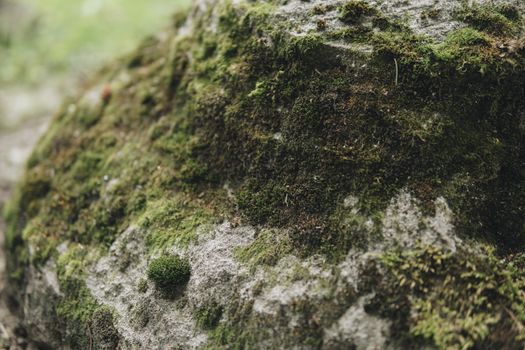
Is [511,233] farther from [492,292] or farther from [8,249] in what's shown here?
[8,249]

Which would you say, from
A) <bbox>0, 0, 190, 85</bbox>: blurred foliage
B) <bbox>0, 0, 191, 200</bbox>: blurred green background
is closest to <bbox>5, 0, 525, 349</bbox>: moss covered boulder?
<bbox>0, 0, 191, 200</bbox>: blurred green background

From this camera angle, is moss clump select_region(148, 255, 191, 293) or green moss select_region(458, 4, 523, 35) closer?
green moss select_region(458, 4, 523, 35)

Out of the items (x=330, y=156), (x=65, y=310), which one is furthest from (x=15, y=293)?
(x=330, y=156)

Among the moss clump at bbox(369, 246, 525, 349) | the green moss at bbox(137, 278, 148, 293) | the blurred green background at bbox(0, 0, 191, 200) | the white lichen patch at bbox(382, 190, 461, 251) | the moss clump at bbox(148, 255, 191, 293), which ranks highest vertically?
the blurred green background at bbox(0, 0, 191, 200)

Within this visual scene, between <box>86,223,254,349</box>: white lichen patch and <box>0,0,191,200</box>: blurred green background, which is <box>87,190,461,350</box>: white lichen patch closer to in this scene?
<box>86,223,254,349</box>: white lichen patch

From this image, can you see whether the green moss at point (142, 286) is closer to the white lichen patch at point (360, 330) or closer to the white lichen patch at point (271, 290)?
the white lichen patch at point (271, 290)

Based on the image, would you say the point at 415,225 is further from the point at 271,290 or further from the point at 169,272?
the point at 169,272

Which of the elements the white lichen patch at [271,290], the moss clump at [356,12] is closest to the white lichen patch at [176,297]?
the white lichen patch at [271,290]

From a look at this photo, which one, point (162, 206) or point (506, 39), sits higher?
point (506, 39)
